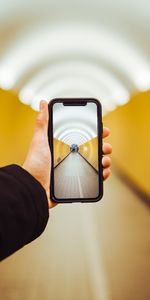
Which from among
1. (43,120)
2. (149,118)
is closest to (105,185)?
(149,118)

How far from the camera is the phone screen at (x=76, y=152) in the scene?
1.44 meters

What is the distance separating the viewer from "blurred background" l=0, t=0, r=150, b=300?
1716 mm

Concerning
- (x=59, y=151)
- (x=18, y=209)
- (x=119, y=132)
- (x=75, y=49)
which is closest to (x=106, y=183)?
(x=119, y=132)

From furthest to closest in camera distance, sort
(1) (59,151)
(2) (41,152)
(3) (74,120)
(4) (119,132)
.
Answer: (4) (119,132)
(3) (74,120)
(1) (59,151)
(2) (41,152)

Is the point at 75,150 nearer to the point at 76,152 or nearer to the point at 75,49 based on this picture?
the point at 76,152

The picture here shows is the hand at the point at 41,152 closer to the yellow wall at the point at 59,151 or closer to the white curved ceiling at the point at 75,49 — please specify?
the yellow wall at the point at 59,151

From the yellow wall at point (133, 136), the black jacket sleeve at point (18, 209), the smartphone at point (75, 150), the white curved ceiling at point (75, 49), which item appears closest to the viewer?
the black jacket sleeve at point (18, 209)

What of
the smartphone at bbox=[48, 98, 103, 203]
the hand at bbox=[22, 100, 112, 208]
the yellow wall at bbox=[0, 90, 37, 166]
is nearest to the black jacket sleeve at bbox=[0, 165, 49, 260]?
the hand at bbox=[22, 100, 112, 208]

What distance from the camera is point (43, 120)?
4.20 feet

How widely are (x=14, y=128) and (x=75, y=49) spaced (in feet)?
1.05

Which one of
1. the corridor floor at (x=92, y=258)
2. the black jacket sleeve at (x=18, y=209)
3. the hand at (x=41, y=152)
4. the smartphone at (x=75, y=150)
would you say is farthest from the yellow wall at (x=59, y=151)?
the black jacket sleeve at (x=18, y=209)

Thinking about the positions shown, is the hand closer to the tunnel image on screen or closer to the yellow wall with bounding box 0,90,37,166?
the tunnel image on screen

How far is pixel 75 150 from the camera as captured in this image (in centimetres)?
161

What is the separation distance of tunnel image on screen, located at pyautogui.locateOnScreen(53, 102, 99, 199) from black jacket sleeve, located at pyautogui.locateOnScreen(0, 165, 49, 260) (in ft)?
1.63
